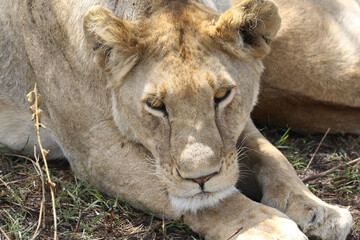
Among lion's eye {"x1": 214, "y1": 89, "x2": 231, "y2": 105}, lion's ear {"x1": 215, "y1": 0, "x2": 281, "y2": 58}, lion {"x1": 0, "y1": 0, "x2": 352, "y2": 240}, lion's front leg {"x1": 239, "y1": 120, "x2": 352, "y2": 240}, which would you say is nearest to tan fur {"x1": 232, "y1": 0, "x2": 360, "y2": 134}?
lion's front leg {"x1": 239, "y1": 120, "x2": 352, "y2": 240}

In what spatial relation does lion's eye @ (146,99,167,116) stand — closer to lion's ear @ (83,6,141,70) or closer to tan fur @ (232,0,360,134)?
lion's ear @ (83,6,141,70)

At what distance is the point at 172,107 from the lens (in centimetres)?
284

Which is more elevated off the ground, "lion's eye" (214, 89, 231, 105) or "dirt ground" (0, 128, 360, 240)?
"lion's eye" (214, 89, 231, 105)

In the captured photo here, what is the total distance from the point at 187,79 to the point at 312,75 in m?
1.78

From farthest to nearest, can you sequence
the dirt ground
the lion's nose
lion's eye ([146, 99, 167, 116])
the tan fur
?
the tan fur → the dirt ground → lion's eye ([146, 99, 167, 116]) → the lion's nose

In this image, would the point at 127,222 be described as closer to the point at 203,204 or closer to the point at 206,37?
the point at 203,204

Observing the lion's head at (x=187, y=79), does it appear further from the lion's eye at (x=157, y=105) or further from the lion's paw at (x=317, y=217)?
the lion's paw at (x=317, y=217)

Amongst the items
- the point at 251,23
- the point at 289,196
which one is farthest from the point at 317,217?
the point at 251,23

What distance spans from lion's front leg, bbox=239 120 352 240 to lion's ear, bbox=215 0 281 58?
683 mm

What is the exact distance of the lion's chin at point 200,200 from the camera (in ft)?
9.70

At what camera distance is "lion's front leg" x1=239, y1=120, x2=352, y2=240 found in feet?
9.78

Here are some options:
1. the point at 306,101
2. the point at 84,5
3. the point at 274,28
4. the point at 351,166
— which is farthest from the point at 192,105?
the point at 306,101

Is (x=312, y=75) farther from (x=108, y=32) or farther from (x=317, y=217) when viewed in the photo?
(x=108, y=32)

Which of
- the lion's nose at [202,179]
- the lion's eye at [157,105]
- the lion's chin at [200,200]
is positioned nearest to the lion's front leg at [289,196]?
the lion's chin at [200,200]
